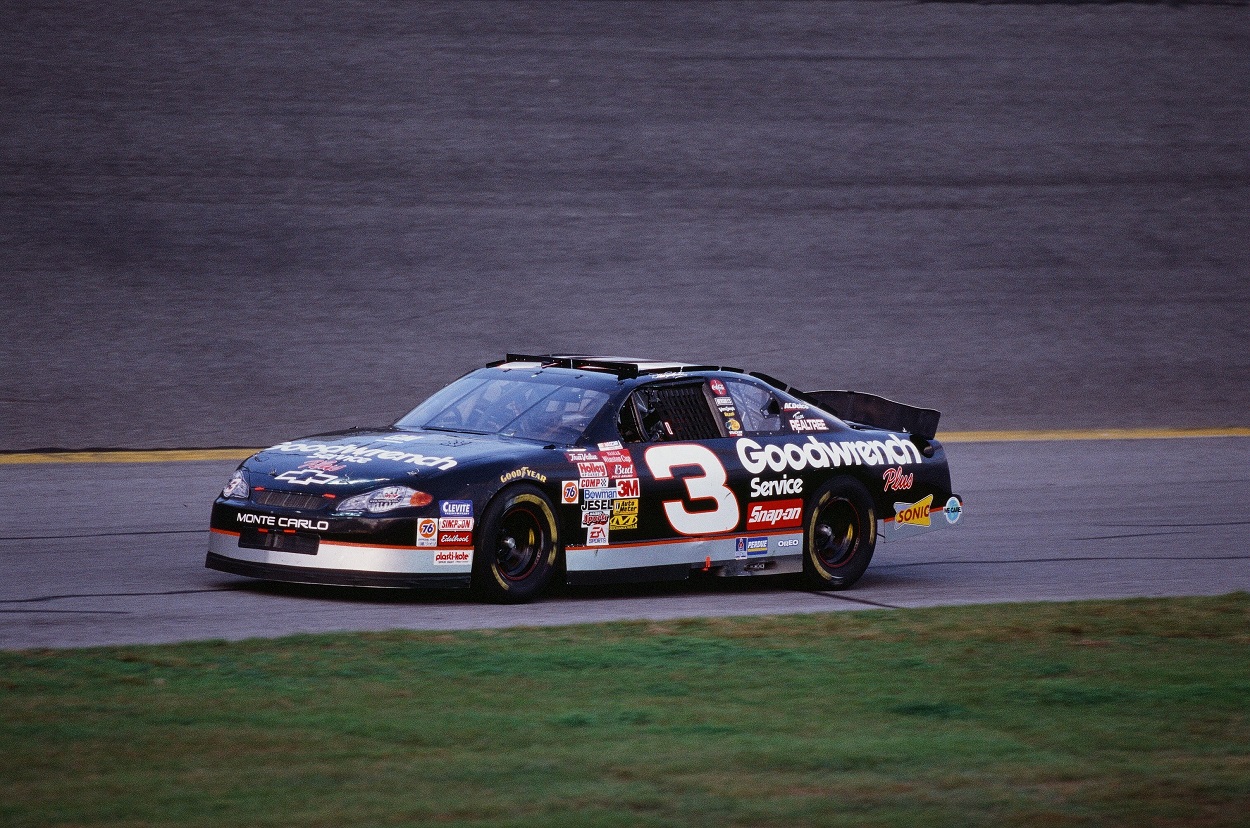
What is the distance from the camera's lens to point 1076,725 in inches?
266

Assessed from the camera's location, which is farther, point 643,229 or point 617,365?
point 643,229

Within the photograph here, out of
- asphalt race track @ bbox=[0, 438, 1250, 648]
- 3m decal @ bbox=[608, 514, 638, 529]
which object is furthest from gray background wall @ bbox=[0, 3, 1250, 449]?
3m decal @ bbox=[608, 514, 638, 529]

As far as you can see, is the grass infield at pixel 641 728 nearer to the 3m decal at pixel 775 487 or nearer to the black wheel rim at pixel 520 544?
the black wheel rim at pixel 520 544

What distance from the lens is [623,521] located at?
1008 cm

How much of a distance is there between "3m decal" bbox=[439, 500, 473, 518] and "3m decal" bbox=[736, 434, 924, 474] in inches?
81.4

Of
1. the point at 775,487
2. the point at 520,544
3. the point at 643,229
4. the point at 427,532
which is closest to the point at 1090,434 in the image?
the point at 643,229

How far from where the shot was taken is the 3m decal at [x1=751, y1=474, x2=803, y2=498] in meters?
10.7

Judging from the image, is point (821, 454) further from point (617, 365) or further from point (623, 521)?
point (623, 521)

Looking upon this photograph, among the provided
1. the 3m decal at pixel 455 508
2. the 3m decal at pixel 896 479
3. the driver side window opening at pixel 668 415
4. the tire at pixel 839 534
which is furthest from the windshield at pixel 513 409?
the 3m decal at pixel 896 479

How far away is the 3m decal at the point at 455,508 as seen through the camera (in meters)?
9.34

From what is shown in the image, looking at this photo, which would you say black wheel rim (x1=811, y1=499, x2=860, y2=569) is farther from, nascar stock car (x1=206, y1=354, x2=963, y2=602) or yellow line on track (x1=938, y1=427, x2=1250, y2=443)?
yellow line on track (x1=938, y1=427, x2=1250, y2=443)

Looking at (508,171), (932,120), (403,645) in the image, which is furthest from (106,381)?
(932,120)

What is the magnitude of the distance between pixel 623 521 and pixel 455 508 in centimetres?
117

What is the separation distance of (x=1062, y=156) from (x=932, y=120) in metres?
2.14
